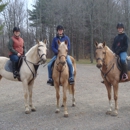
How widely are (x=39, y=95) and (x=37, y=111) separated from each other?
7.22 ft

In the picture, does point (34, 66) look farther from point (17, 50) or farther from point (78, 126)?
point (78, 126)

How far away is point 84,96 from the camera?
8109mm

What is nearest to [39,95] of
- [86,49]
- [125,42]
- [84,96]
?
[84,96]

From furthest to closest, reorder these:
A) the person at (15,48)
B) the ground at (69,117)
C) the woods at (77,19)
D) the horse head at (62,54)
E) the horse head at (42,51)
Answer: the woods at (77,19)
the person at (15,48)
the horse head at (42,51)
the horse head at (62,54)
the ground at (69,117)

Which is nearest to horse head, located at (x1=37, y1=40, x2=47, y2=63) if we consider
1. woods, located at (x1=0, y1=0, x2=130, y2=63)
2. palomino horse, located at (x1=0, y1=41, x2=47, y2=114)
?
palomino horse, located at (x1=0, y1=41, x2=47, y2=114)

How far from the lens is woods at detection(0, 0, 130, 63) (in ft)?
98.4

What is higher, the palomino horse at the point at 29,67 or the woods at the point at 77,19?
the woods at the point at 77,19

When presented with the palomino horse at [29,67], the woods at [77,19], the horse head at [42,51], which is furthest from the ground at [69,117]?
the woods at [77,19]

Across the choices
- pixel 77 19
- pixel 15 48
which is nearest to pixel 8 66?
pixel 15 48

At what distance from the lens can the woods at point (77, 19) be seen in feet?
98.4

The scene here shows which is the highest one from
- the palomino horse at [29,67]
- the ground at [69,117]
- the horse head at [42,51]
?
the horse head at [42,51]

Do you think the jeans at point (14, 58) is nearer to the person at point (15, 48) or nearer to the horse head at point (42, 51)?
the person at point (15, 48)

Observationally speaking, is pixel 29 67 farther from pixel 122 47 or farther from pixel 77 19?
pixel 77 19

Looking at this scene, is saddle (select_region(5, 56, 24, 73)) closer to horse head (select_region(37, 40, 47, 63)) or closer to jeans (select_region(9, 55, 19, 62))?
jeans (select_region(9, 55, 19, 62))
